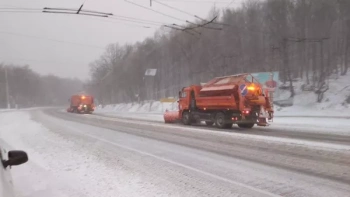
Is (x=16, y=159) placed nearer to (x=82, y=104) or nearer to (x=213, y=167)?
(x=213, y=167)

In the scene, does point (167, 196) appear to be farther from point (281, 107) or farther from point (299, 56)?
point (299, 56)

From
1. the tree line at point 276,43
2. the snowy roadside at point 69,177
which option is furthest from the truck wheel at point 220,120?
the tree line at point 276,43

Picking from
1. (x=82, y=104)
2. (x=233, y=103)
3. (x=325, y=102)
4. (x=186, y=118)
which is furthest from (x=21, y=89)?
(x=233, y=103)

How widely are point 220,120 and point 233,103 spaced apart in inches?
61.0

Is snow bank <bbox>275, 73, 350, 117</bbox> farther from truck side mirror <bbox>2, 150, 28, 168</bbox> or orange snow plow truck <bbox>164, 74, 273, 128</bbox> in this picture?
truck side mirror <bbox>2, 150, 28, 168</bbox>

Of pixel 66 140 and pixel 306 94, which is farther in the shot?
pixel 306 94

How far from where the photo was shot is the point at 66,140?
45.4 feet

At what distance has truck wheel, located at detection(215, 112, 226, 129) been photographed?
18.2 metres

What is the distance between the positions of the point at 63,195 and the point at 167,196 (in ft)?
6.23

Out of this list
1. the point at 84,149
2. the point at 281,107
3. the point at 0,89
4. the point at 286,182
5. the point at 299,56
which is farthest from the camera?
the point at 0,89

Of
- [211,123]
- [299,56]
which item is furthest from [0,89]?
[211,123]

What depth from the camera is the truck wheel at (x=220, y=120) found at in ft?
59.9

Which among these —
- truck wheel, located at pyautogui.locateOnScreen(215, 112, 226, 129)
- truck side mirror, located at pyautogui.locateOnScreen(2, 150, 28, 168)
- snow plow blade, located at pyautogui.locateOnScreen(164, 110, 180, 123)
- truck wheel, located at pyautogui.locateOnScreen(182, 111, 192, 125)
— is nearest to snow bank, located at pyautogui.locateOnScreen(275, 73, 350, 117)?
snow plow blade, located at pyautogui.locateOnScreen(164, 110, 180, 123)

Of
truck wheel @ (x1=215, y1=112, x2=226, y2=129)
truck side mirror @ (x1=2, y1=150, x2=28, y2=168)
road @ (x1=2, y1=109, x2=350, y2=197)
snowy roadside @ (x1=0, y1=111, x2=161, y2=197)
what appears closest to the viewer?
truck side mirror @ (x1=2, y1=150, x2=28, y2=168)
